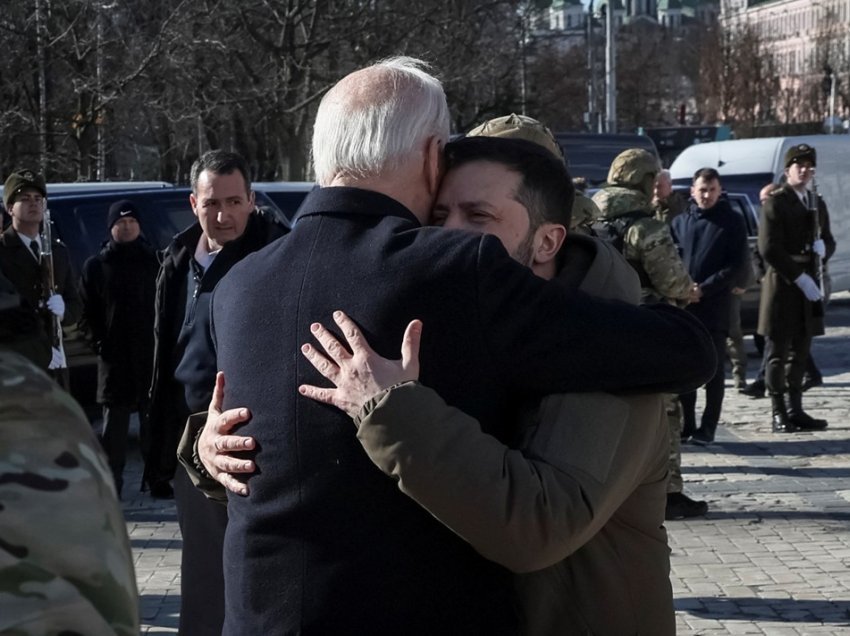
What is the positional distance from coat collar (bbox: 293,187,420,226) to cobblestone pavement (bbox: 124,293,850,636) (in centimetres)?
346

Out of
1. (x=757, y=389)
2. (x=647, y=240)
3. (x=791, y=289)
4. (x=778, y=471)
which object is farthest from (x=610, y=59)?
(x=647, y=240)

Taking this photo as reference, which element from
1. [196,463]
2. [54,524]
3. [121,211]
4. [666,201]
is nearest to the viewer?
[54,524]

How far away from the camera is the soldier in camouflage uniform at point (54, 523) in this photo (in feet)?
5.04

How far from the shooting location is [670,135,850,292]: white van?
20.6m

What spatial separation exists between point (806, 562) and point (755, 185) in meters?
13.6

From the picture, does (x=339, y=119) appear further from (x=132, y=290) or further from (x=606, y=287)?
(x=132, y=290)

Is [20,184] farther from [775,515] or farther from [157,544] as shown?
[775,515]

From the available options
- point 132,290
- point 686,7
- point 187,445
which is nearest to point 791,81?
point 686,7

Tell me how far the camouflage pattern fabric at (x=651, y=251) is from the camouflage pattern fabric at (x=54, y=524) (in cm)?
682

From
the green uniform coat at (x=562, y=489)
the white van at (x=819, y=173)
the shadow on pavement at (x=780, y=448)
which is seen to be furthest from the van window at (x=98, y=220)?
the white van at (x=819, y=173)

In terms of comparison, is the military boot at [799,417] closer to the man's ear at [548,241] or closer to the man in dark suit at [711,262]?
the man in dark suit at [711,262]

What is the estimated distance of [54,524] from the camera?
156cm

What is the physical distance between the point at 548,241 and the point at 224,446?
65 cm

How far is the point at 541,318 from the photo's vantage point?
2.45 m
